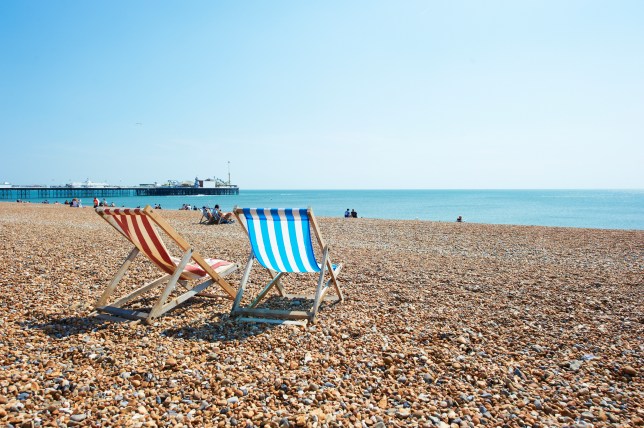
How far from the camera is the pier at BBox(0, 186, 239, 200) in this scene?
81.8 m

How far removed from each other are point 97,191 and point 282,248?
104 meters

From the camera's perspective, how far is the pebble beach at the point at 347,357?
226cm

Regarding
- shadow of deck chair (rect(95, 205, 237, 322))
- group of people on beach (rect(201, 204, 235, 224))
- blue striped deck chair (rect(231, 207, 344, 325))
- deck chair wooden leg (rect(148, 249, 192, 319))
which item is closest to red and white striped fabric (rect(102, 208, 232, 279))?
shadow of deck chair (rect(95, 205, 237, 322))

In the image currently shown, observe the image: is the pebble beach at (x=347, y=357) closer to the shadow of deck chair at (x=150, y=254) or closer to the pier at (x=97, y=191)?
the shadow of deck chair at (x=150, y=254)

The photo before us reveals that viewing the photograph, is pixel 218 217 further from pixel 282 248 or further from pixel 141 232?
pixel 282 248

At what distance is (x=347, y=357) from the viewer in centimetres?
296

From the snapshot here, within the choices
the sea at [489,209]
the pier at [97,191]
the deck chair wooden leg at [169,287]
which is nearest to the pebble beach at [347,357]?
the deck chair wooden leg at [169,287]

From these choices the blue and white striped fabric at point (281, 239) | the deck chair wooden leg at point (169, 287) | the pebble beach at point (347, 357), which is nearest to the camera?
the pebble beach at point (347, 357)

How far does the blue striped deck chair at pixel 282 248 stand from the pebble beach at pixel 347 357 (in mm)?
177

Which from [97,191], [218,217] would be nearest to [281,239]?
[218,217]

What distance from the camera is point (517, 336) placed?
3434mm

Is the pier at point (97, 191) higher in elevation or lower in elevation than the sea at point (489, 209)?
higher

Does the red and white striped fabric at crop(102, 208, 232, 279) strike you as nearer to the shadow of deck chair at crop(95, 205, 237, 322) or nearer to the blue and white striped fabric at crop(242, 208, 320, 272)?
the shadow of deck chair at crop(95, 205, 237, 322)

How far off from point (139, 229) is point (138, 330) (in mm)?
975
